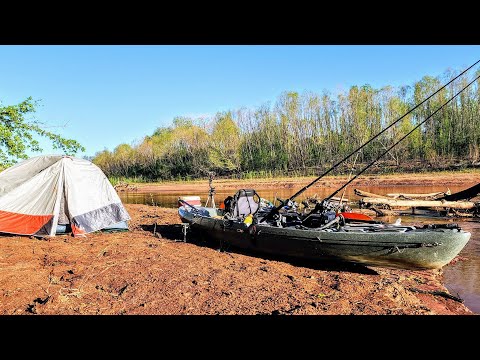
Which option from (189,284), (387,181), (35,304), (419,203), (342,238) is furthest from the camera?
(387,181)

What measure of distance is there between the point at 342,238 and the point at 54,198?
27.6 feet

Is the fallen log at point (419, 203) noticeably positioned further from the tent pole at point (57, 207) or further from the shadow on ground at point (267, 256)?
the tent pole at point (57, 207)

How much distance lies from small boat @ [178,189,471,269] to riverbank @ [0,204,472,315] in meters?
0.39

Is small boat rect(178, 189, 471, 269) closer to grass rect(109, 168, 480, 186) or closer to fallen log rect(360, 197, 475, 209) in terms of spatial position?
fallen log rect(360, 197, 475, 209)

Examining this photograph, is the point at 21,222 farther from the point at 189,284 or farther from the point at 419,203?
the point at 419,203

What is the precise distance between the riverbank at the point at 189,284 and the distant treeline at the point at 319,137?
37.0 metres

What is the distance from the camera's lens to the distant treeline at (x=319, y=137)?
136 ft

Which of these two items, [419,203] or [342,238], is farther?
[419,203]

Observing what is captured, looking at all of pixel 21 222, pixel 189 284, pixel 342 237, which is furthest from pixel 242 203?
pixel 21 222

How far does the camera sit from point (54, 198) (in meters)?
10.5
